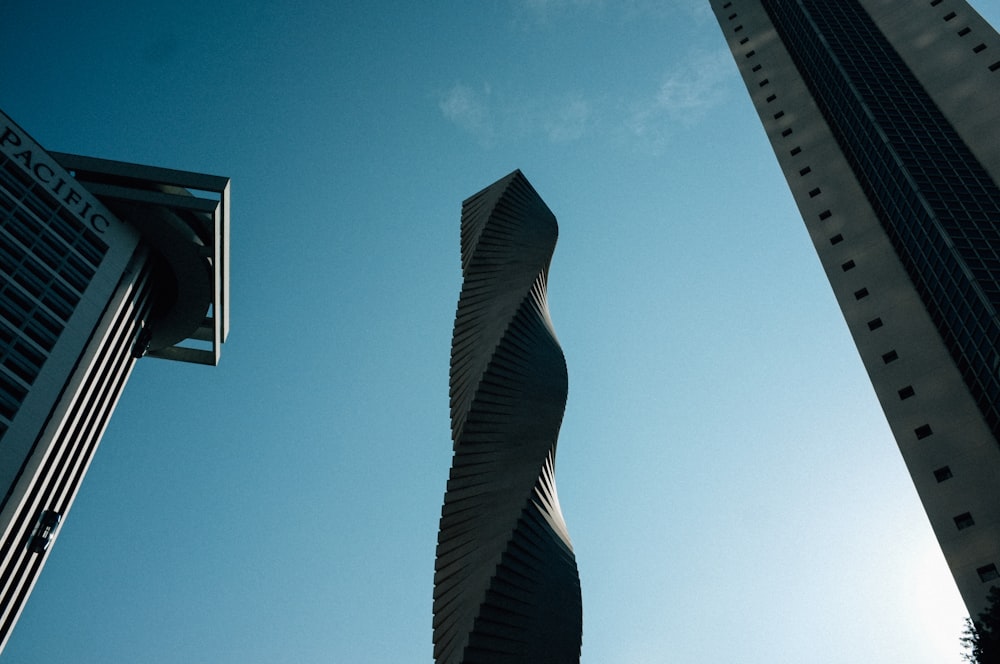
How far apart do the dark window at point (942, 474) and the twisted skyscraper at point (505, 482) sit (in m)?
13.0

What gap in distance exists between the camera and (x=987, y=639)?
19.0 metres

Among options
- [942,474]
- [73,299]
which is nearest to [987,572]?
[942,474]

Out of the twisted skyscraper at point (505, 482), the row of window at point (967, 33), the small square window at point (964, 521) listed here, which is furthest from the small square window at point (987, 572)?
the row of window at point (967, 33)

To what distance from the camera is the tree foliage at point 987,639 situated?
18.6m

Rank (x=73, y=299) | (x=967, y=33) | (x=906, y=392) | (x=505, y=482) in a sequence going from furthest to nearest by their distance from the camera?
(x=967, y=33) → (x=73, y=299) → (x=906, y=392) → (x=505, y=482)

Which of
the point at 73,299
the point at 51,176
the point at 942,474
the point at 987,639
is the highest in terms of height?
the point at 51,176

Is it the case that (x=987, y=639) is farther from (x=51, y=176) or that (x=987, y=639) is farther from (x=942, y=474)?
(x=51, y=176)

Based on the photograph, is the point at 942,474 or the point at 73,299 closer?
the point at 942,474

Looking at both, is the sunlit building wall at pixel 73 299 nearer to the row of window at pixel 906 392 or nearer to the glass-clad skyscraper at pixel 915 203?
the row of window at pixel 906 392

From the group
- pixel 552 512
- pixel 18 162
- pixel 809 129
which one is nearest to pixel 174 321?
pixel 18 162

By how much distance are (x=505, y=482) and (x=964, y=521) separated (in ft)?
49.6

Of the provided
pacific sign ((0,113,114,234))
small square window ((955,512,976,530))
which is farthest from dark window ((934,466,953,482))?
pacific sign ((0,113,114,234))

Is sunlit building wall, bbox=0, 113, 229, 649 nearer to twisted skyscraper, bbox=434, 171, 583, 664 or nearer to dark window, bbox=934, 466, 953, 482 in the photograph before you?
twisted skyscraper, bbox=434, 171, 583, 664

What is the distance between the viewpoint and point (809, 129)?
143 feet
